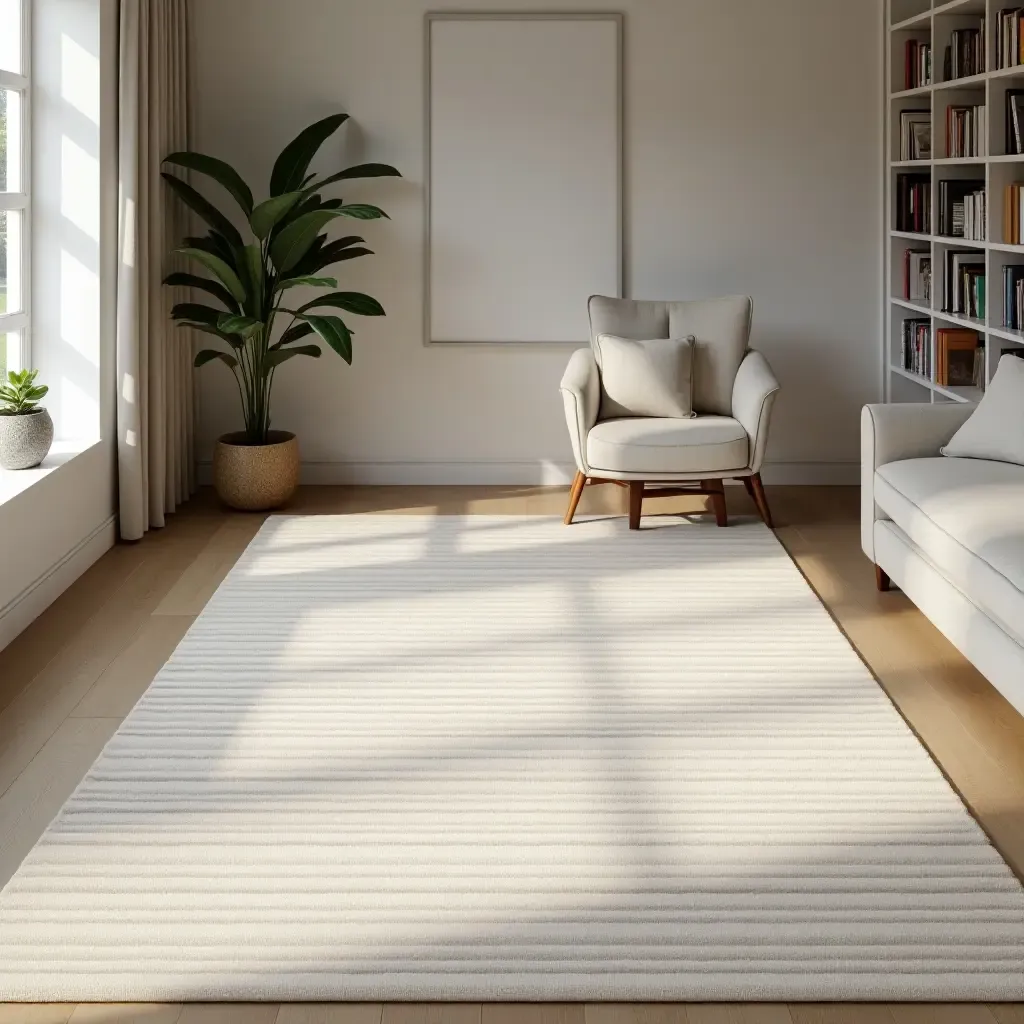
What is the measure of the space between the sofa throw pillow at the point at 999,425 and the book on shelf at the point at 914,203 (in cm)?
149

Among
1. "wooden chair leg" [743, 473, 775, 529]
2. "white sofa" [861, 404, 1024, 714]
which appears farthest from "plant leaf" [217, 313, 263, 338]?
"white sofa" [861, 404, 1024, 714]

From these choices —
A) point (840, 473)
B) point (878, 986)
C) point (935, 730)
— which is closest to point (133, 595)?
point (935, 730)

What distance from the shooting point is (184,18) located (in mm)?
5551

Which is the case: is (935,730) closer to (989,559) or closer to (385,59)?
(989,559)

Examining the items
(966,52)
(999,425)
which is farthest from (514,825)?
(966,52)

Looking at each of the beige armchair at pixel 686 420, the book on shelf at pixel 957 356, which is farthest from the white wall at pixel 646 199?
the book on shelf at pixel 957 356

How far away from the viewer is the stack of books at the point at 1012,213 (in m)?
4.51

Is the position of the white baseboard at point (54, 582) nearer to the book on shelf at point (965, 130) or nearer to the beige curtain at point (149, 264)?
the beige curtain at point (149, 264)

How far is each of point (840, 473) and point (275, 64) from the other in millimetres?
3063

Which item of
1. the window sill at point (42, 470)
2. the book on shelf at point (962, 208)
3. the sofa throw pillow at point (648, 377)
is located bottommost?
the window sill at point (42, 470)

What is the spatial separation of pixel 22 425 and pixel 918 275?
11.8 feet

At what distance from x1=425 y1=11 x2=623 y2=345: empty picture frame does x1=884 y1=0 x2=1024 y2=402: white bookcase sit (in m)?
1.17

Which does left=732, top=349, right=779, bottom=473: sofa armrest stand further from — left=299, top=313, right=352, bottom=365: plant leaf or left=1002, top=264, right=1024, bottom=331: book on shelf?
left=299, top=313, right=352, bottom=365: plant leaf

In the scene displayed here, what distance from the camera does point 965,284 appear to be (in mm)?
5066
